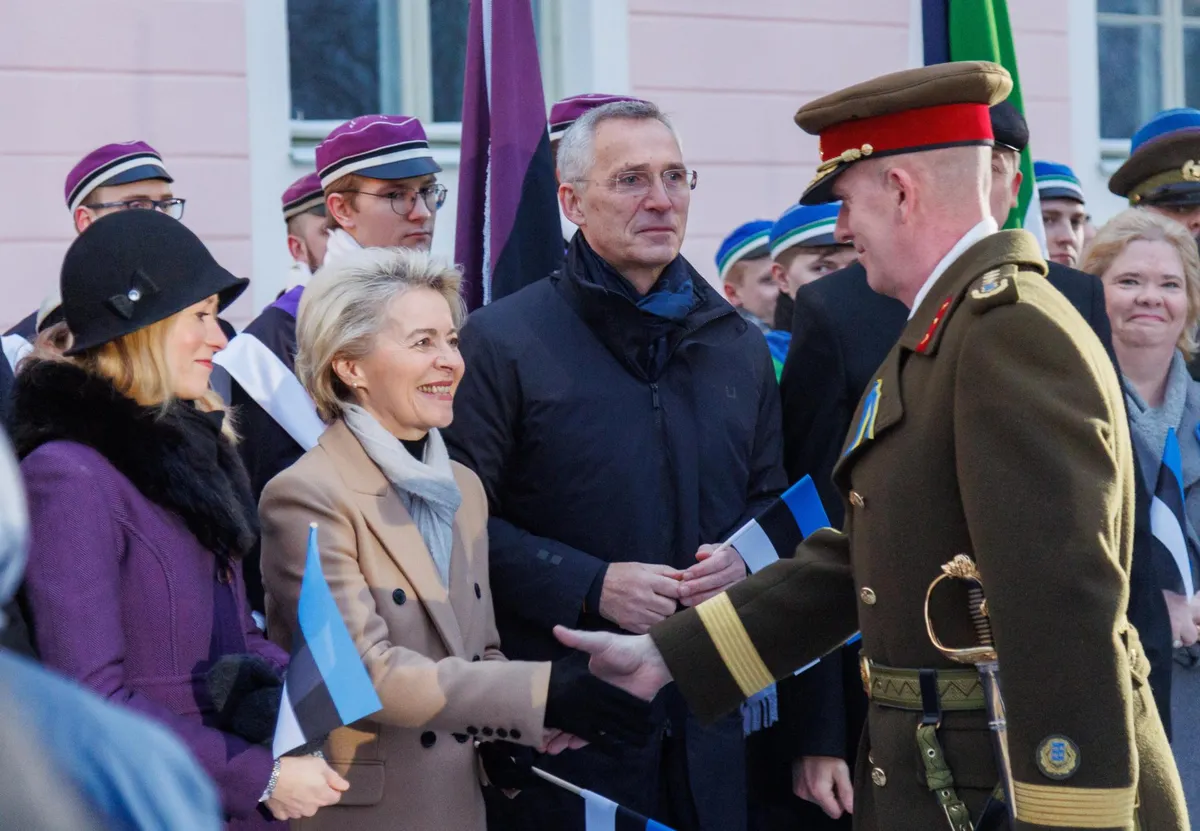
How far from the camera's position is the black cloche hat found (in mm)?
3059

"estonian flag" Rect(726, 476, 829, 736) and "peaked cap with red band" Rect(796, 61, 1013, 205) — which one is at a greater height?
"peaked cap with red band" Rect(796, 61, 1013, 205)

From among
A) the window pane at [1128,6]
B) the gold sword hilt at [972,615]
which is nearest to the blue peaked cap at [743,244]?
the window pane at [1128,6]

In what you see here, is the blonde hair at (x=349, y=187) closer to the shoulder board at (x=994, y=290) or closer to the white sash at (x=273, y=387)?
the white sash at (x=273, y=387)

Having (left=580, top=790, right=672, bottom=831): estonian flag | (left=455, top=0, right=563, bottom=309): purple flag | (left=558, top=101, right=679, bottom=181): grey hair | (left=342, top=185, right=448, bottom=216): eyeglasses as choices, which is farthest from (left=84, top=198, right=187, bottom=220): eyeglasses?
(left=580, top=790, right=672, bottom=831): estonian flag

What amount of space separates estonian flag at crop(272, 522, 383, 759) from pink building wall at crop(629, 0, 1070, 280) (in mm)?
4661

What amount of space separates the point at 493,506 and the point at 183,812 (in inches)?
94.4

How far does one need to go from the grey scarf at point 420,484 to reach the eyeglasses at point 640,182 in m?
0.84

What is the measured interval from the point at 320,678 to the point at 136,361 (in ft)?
2.36

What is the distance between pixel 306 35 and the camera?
23.1 ft

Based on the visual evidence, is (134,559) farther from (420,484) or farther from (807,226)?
(807,226)

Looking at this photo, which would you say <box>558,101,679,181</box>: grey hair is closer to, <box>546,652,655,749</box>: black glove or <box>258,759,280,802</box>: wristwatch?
<box>546,652,655,749</box>: black glove

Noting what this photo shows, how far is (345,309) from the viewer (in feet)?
11.3

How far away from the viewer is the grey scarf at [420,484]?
3.30 meters

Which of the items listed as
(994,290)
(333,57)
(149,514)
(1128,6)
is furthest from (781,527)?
(1128,6)
